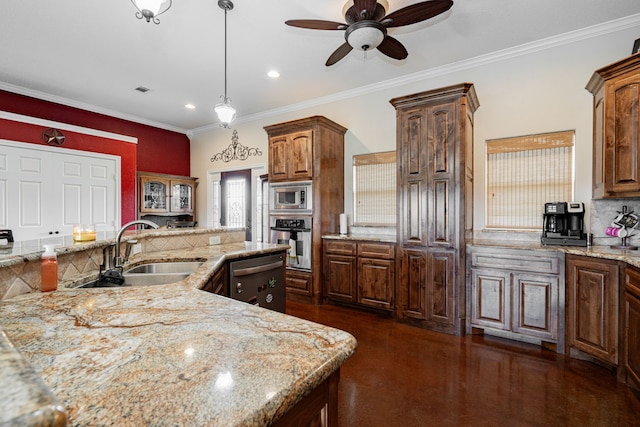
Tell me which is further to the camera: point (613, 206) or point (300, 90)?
point (300, 90)

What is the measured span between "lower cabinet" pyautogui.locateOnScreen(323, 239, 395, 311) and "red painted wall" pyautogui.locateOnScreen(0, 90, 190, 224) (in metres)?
3.73

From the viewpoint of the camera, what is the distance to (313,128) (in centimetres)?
409

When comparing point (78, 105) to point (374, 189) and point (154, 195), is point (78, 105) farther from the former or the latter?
point (374, 189)

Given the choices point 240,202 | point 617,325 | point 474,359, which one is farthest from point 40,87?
point 617,325

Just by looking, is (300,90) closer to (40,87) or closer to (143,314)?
(40,87)

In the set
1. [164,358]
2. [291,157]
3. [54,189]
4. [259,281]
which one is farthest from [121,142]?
[164,358]

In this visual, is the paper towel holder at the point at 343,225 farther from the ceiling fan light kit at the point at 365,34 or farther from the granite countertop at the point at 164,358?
the granite countertop at the point at 164,358

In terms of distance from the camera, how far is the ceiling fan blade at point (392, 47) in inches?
98.7

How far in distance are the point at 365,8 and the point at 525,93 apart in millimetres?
2264

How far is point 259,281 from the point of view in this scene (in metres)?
2.62

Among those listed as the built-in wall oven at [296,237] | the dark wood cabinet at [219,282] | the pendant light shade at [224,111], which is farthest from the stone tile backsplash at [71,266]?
the built-in wall oven at [296,237]

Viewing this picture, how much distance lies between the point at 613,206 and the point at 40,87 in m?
7.00

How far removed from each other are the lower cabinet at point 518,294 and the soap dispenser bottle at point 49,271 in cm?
322

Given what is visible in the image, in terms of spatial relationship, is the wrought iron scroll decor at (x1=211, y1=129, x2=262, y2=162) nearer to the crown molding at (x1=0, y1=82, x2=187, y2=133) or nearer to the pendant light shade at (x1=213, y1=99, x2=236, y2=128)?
the crown molding at (x1=0, y1=82, x2=187, y2=133)
